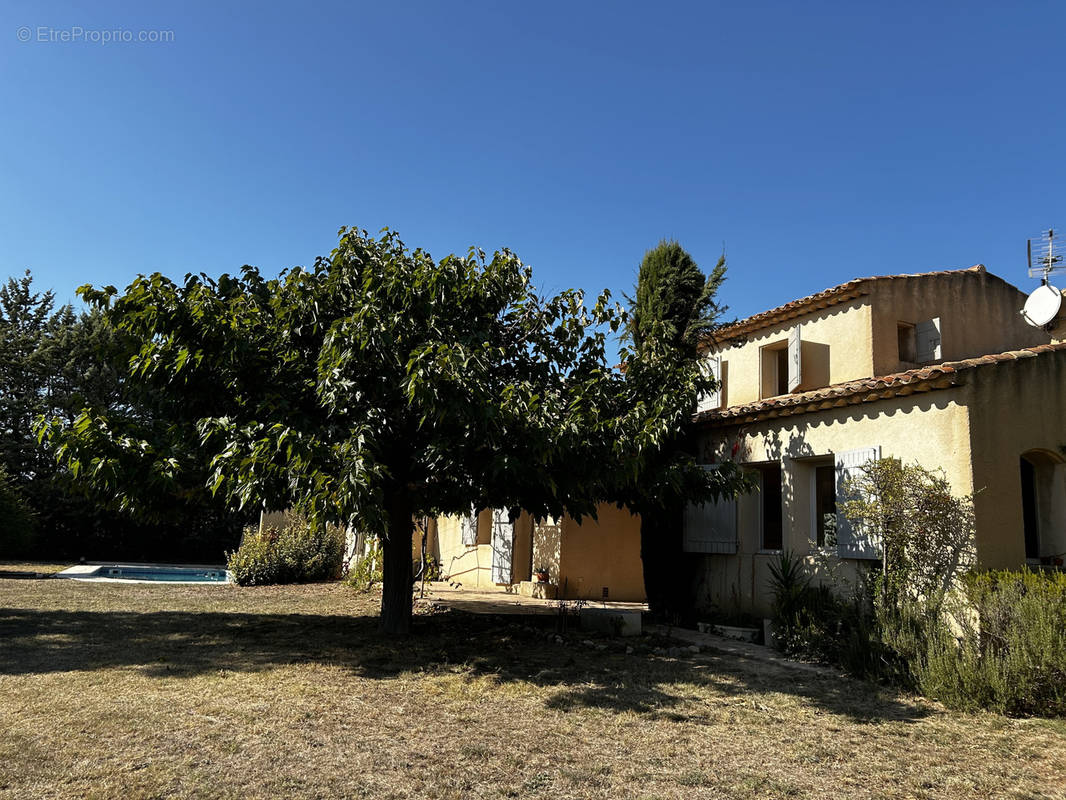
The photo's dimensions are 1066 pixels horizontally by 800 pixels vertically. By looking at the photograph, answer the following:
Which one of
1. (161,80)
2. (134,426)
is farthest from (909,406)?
(161,80)

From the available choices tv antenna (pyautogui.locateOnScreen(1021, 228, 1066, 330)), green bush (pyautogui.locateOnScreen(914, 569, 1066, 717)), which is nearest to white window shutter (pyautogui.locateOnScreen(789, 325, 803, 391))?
tv antenna (pyautogui.locateOnScreen(1021, 228, 1066, 330))

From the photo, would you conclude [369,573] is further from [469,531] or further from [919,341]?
[919,341]

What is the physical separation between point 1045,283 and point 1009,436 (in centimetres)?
676

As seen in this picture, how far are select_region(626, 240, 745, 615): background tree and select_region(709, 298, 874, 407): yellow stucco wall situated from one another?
1181mm

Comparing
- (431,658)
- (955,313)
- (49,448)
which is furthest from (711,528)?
(49,448)

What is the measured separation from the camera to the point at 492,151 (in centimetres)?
1209

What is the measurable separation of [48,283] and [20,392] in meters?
6.32

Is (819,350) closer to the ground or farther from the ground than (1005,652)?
farther from the ground

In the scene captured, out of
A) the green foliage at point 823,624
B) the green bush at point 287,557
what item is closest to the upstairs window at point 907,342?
the green foliage at point 823,624

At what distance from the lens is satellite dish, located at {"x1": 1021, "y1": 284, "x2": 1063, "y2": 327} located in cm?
1299

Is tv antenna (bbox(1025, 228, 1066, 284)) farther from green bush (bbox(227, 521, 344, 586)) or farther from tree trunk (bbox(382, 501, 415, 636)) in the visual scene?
green bush (bbox(227, 521, 344, 586))

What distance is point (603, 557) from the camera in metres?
15.1

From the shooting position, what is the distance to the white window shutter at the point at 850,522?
9.59 meters

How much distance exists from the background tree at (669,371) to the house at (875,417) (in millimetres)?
425
